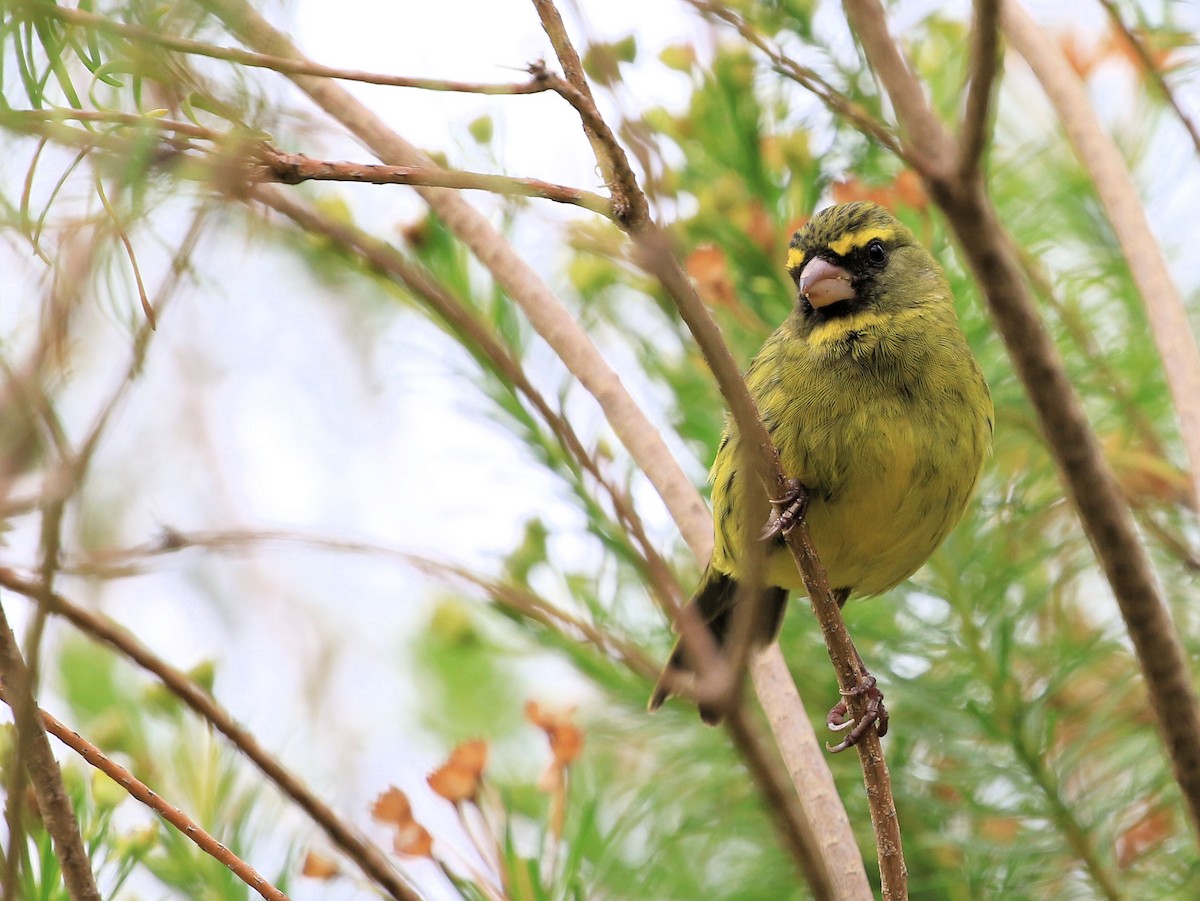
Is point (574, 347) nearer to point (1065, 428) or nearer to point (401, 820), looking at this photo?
point (401, 820)

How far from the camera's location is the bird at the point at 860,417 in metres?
Result: 2.78

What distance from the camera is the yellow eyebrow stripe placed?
3.00 m

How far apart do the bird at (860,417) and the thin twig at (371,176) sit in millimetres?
1374

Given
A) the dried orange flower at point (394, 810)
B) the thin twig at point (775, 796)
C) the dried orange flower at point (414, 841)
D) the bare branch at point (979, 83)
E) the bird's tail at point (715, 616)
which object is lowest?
the thin twig at point (775, 796)

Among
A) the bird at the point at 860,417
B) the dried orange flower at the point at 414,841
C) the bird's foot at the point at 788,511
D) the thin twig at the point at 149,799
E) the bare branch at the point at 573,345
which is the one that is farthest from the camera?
the bird at the point at 860,417

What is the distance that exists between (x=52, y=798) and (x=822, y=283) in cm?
197

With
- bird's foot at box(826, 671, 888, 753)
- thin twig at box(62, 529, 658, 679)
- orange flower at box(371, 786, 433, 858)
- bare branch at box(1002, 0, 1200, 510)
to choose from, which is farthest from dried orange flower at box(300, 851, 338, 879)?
bare branch at box(1002, 0, 1200, 510)

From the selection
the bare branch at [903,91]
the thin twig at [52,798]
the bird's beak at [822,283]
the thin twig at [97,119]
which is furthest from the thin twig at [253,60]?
the bird's beak at [822,283]

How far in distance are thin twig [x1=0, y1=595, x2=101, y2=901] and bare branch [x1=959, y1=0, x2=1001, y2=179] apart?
3.33 feet

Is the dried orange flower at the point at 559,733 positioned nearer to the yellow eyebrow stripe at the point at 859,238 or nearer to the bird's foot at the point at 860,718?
the bird's foot at the point at 860,718

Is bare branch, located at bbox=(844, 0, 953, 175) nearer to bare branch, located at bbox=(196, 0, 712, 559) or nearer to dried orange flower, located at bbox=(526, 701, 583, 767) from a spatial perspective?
bare branch, located at bbox=(196, 0, 712, 559)

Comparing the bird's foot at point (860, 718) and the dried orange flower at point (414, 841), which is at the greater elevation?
the bird's foot at point (860, 718)

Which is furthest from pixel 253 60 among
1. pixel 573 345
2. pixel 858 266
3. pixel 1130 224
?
pixel 858 266

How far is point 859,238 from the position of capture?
3057mm
